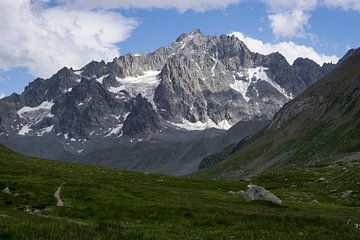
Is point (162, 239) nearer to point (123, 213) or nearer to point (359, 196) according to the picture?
point (123, 213)

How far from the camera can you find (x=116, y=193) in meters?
51.7

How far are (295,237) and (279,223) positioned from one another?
5959 mm

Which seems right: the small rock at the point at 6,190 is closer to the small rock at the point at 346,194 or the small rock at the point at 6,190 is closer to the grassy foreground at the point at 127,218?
the grassy foreground at the point at 127,218

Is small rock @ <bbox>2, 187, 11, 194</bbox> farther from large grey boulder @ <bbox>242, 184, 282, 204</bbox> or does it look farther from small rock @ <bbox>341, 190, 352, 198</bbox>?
small rock @ <bbox>341, 190, 352, 198</bbox>

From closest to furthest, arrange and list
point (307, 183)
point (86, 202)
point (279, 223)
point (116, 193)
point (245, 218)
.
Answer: point (279, 223), point (245, 218), point (86, 202), point (116, 193), point (307, 183)

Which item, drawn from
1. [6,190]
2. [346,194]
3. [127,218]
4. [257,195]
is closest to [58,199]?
[6,190]

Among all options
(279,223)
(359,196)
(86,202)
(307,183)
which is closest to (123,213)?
(86,202)

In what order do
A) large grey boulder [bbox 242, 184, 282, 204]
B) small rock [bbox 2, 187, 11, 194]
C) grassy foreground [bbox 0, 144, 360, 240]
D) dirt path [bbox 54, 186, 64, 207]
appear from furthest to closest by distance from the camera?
1. large grey boulder [bbox 242, 184, 282, 204]
2. small rock [bbox 2, 187, 11, 194]
3. dirt path [bbox 54, 186, 64, 207]
4. grassy foreground [bbox 0, 144, 360, 240]

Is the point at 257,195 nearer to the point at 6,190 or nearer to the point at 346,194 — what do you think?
the point at 346,194

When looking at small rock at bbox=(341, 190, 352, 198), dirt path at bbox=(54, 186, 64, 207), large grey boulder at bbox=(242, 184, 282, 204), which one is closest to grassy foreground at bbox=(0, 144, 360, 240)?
dirt path at bbox=(54, 186, 64, 207)

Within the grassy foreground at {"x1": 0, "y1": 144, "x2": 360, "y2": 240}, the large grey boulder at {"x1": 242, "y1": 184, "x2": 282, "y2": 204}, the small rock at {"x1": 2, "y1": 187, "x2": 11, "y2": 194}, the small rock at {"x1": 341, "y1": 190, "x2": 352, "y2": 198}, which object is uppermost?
the small rock at {"x1": 341, "y1": 190, "x2": 352, "y2": 198}

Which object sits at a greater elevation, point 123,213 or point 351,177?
point 351,177

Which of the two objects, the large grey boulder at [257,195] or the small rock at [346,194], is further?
the small rock at [346,194]

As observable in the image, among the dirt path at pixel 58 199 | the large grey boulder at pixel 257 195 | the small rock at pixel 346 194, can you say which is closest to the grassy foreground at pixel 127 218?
the dirt path at pixel 58 199
